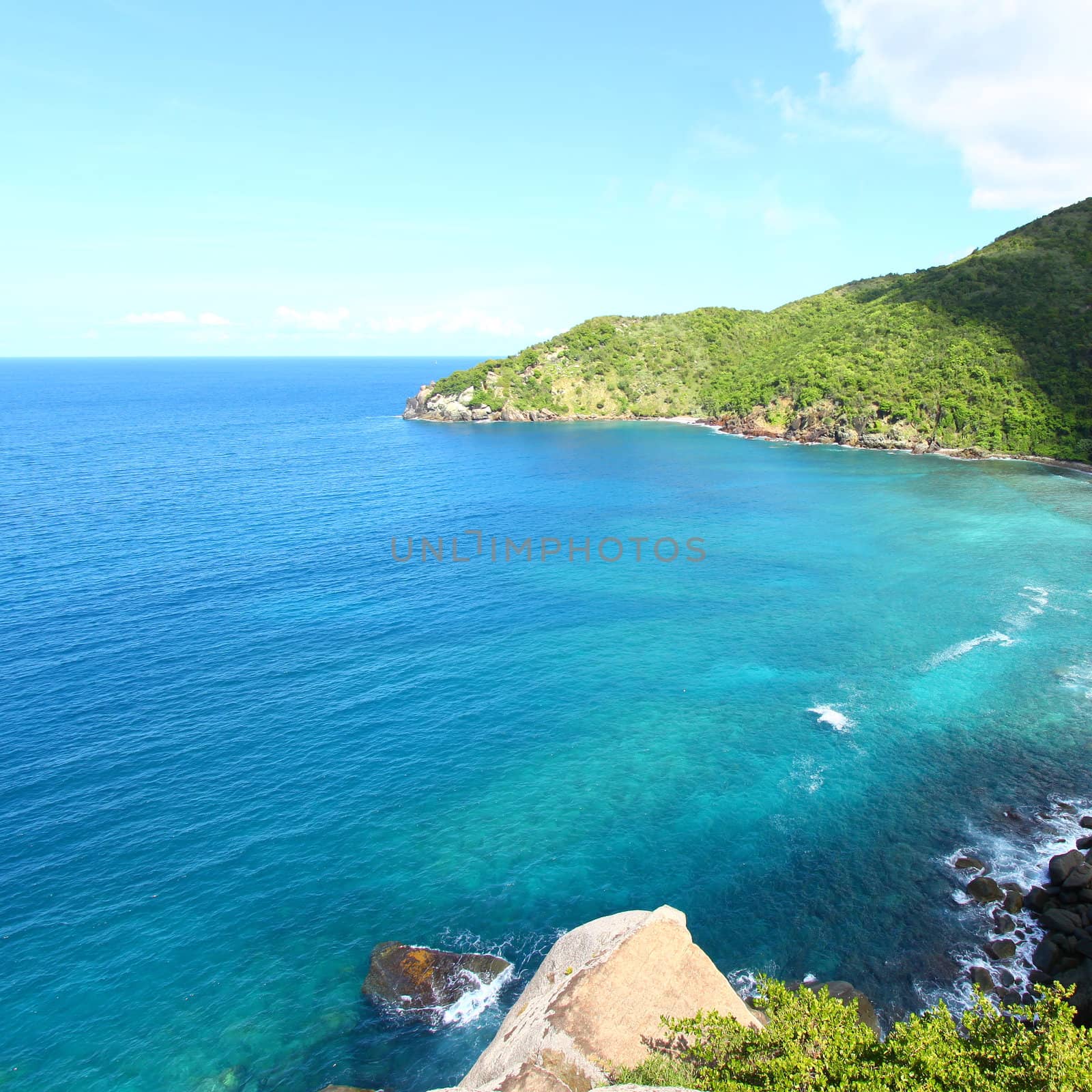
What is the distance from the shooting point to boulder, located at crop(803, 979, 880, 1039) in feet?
116

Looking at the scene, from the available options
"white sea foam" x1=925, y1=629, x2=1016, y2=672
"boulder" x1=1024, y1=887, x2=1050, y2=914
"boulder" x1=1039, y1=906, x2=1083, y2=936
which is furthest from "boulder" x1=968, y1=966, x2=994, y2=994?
"white sea foam" x1=925, y1=629, x2=1016, y2=672

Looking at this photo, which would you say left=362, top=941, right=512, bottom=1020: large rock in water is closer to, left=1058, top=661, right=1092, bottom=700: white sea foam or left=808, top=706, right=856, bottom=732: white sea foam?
left=808, top=706, right=856, bottom=732: white sea foam

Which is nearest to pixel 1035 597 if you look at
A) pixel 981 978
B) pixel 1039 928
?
pixel 1039 928

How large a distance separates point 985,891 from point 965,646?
35.8 meters

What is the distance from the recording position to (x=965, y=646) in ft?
239

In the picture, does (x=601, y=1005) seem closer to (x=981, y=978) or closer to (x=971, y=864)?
(x=981, y=978)

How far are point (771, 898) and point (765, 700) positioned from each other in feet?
76.5

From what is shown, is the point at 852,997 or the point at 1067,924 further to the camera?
the point at 1067,924

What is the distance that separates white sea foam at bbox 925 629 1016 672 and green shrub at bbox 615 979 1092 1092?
146 ft

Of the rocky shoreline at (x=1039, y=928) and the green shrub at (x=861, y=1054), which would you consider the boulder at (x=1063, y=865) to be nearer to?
the rocky shoreline at (x=1039, y=928)

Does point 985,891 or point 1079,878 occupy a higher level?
point 1079,878

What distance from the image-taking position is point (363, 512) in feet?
413

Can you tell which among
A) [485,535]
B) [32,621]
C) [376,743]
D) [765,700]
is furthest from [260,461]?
[765,700]

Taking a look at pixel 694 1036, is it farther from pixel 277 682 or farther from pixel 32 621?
pixel 32 621
